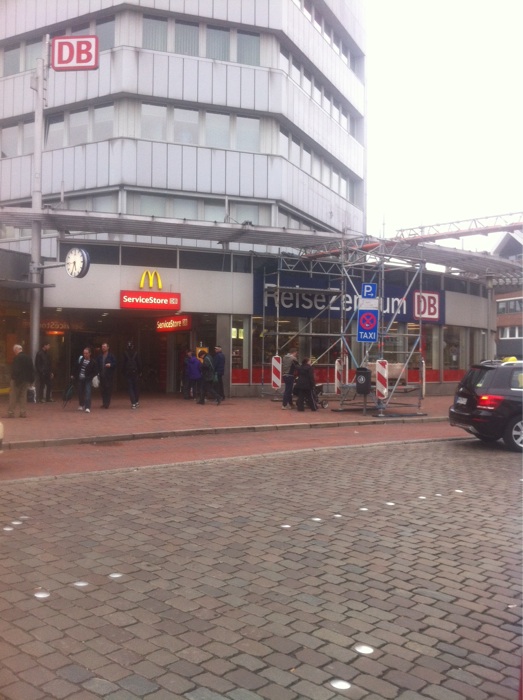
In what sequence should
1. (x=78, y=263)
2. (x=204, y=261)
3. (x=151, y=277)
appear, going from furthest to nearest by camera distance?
1. (x=204, y=261)
2. (x=151, y=277)
3. (x=78, y=263)

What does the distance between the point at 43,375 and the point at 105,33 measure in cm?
1438

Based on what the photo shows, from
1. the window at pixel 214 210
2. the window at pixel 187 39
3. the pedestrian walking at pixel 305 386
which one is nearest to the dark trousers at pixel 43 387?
the pedestrian walking at pixel 305 386

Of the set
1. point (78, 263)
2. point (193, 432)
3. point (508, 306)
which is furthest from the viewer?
point (508, 306)

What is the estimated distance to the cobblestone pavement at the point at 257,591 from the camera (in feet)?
12.2

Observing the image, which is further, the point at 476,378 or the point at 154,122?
the point at 154,122

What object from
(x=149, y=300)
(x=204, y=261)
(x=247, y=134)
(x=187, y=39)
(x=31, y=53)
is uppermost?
(x=31, y=53)

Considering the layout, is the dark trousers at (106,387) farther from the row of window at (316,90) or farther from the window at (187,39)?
the row of window at (316,90)

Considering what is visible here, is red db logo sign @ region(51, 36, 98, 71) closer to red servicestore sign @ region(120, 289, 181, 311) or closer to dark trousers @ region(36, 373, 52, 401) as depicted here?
red servicestore sign @ region(120, 289, 181, 311)

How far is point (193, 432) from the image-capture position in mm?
14805

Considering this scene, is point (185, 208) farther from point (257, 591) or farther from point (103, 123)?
point (257, 591)

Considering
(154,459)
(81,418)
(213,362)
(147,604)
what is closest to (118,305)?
(213,362)

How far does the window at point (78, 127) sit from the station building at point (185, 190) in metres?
0.06

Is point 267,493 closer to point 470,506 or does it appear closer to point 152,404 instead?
point 470,506

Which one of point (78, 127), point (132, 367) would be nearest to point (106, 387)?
point (132, 367)
